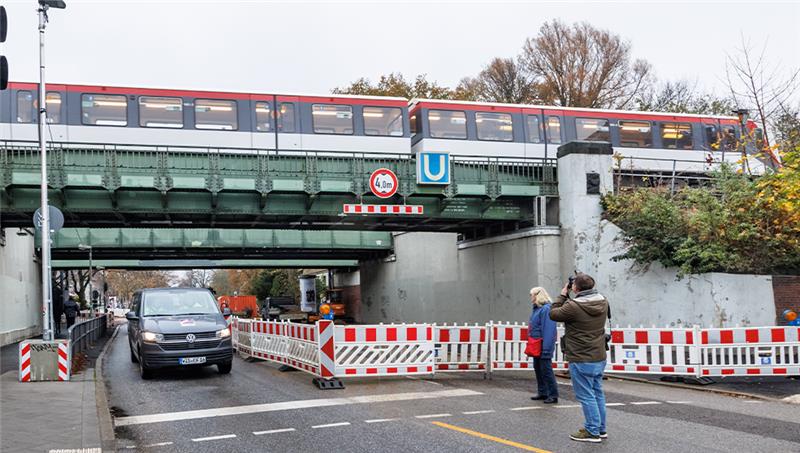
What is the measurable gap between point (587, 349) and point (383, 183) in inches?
635

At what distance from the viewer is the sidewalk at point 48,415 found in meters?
7.80

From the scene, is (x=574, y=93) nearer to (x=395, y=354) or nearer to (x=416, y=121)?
(x=416, y=121)

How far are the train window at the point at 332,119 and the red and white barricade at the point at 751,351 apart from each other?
1608cm

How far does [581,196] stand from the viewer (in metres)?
25.2

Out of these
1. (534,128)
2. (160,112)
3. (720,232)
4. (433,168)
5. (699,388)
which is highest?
(160,112)

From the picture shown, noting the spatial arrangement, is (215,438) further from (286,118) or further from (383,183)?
(286,118)

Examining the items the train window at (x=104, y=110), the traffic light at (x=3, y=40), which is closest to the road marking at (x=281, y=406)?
the traffic light at (x=3, y=40)

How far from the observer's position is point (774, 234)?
22.0 metres

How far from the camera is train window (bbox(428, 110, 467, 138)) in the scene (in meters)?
27.8

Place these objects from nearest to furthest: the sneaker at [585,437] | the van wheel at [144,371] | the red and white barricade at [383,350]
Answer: the sneaker at [585,437], the red and white barricade at [383,350], the van wheel at [144,371]

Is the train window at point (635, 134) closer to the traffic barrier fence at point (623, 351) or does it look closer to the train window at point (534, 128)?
the train window at point (534, 128)

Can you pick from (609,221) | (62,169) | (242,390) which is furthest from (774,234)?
(62,169)

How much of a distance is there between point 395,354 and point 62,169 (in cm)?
1279

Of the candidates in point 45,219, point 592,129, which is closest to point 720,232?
point 592,129
